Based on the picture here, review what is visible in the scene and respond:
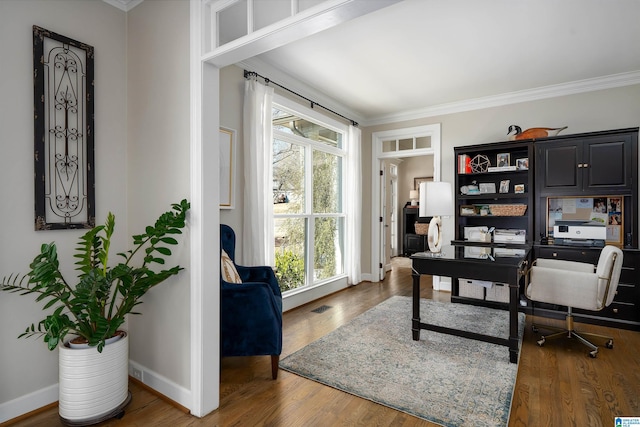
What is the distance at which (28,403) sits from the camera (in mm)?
2025

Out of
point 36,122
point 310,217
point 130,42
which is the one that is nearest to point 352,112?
point 310,217

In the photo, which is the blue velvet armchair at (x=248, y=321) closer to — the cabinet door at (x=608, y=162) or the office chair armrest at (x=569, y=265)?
the office chair armrest at (x=569, y=265)

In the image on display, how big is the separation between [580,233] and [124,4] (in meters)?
4.65

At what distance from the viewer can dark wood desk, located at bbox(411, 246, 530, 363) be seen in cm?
267

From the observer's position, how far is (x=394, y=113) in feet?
17.5

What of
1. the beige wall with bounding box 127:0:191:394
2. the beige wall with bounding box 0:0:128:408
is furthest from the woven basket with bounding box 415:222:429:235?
the beige wall with bounding box 0:0:128:408

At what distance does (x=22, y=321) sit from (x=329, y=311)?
2.78 meters

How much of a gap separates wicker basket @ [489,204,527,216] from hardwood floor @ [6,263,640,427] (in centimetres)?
157

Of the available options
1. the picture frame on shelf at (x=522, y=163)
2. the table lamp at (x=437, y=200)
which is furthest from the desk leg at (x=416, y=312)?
the picture frame on shelf at (x=522, y=163)

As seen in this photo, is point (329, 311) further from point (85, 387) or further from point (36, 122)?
point (36, 122)

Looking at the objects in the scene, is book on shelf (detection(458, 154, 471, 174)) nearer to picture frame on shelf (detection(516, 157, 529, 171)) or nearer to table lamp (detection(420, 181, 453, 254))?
picture frame on shelf (detection(516, 157, 529, 171))

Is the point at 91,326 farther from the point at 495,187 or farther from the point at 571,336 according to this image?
the point at 495,187

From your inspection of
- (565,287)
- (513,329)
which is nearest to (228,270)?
(513,329)

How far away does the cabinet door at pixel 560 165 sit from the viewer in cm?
378
